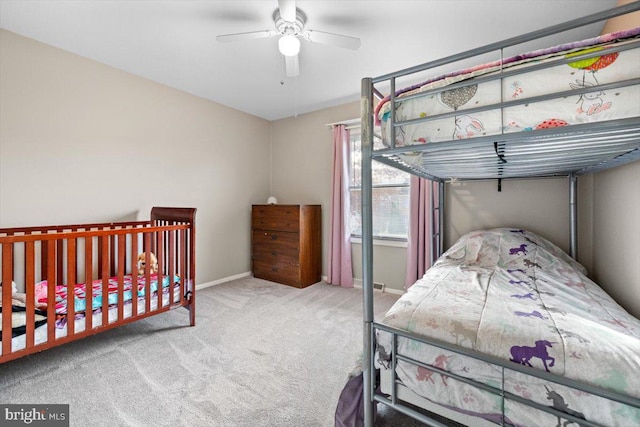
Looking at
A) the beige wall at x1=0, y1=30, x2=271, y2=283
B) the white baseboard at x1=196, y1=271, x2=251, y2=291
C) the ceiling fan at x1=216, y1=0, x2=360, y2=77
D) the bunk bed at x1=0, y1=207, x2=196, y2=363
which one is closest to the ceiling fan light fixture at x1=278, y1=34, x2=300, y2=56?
the ceiling fan at x1=216, y1=0, x2=360, y2=77

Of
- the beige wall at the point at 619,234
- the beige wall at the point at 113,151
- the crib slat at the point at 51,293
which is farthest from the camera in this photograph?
the beige wall at the point at 113,151

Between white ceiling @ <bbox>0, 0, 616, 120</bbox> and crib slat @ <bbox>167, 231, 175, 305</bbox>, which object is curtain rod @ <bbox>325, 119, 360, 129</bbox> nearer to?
white ceiling @ <bbox>0, 0, 616, 120</bbox>

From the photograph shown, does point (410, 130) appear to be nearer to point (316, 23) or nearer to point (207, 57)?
point (316, 23)

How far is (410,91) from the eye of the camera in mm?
1145

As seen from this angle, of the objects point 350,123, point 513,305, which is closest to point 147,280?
point 513,305

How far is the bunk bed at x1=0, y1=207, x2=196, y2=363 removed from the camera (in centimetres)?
153

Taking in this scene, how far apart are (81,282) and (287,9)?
275 cm

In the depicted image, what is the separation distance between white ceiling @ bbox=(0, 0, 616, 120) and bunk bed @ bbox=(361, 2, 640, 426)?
3.50 feet

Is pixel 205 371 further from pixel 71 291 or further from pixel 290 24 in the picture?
pixel 290 24

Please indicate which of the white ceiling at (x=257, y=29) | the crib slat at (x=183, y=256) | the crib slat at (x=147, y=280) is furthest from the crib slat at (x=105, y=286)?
the white ceiling at (x=257, y=29)

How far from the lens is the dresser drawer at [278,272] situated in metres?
3.39

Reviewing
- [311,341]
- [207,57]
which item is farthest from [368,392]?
[207,57]

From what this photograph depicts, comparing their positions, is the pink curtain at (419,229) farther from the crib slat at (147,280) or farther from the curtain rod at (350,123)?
the crib slat at (147,280)

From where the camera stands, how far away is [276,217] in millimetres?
3551
